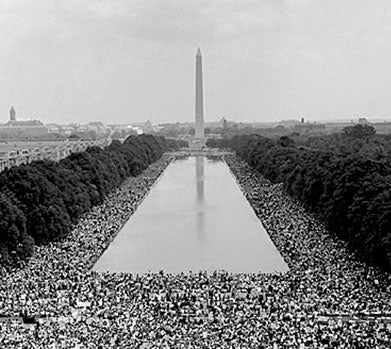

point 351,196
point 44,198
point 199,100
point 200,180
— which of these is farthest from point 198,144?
point 351,196

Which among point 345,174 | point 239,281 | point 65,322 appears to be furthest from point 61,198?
point 65,322

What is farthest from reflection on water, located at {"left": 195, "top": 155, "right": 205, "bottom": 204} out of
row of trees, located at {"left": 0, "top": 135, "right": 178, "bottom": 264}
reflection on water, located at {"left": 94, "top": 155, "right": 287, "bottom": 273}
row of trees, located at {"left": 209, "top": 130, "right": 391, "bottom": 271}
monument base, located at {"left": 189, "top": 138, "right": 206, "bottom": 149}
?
monument base, located at {"left": 189, "top": 138, "right": 206, "bottom": 149}

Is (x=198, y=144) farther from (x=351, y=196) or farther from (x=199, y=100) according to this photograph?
(x=351, y=196)

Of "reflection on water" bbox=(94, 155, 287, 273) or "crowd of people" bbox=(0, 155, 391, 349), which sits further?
"reflection on water" bbox=(94, 155, 287, 273)

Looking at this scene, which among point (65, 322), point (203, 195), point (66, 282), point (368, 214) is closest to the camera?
point (65, 322)

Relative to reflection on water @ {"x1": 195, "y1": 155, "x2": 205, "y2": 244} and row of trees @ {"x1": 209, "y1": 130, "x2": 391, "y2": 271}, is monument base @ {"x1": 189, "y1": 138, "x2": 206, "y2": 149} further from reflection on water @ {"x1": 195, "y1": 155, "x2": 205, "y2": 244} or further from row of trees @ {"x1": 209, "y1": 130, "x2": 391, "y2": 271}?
row of trees @ {"x1": 209, "y1": 130, "x2": 391, "y2": 271}

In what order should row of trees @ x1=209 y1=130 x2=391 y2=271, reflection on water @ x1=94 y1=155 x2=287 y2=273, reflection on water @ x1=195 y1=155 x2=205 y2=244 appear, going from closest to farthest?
1. row of trees @ x1=209 y1=130 x2=391 y2=271
2. reflection on water @ x1=94 y1=155 x2=287 y2=273
3. reflection on water @ x1=195 y1=155 x2=205 y2=244

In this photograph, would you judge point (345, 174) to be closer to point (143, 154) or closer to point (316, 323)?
point (316, 323)
